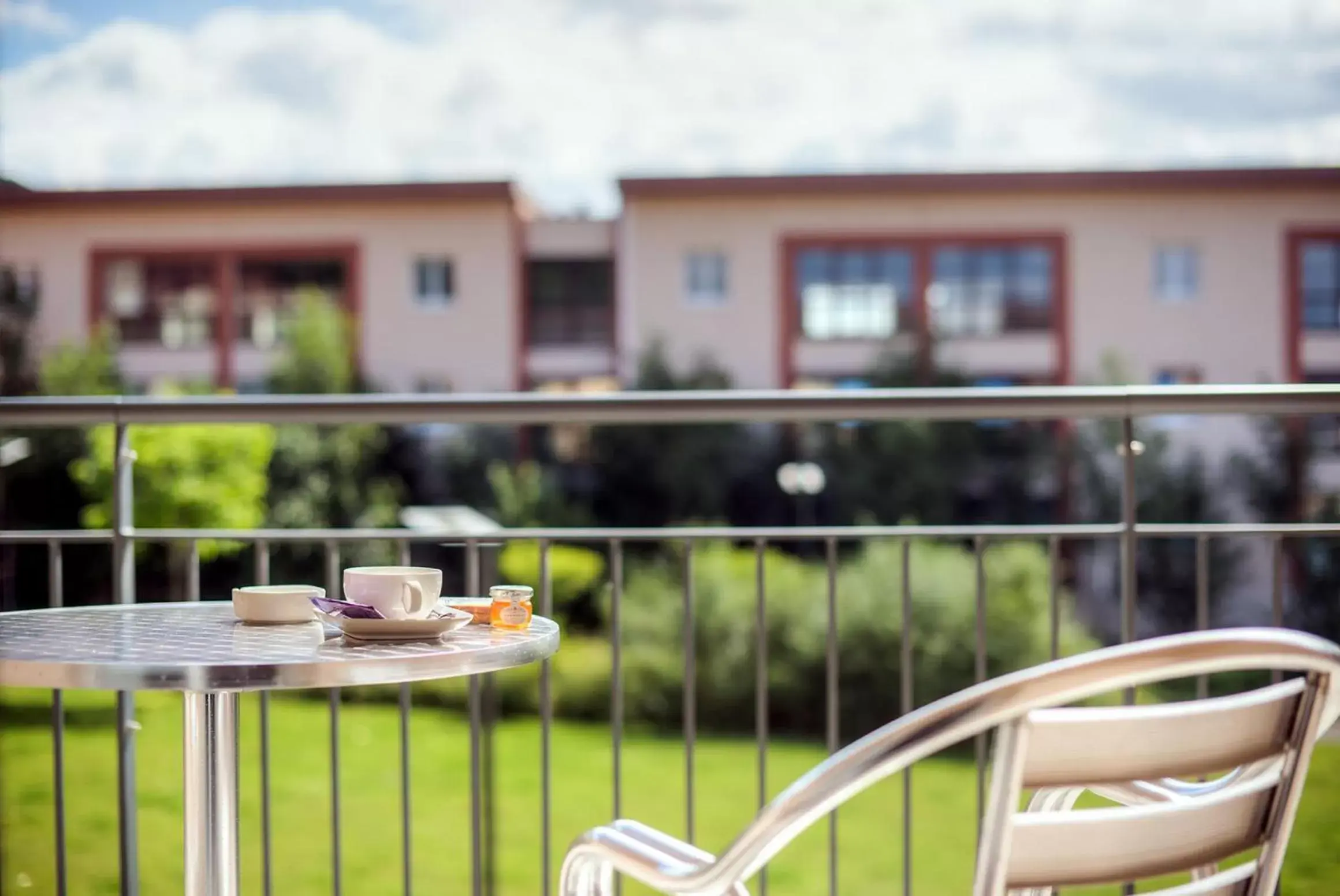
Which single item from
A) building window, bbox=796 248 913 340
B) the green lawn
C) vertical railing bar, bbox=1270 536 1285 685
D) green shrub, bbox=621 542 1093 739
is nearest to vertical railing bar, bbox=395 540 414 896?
vertical railing bar, bbox=1270 536 1285 685

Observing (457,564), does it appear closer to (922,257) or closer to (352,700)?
(352,700)

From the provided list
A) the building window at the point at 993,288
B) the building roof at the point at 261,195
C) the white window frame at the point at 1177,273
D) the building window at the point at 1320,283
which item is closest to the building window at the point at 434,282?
the building roof at the point at 261,195

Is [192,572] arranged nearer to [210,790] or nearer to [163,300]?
[210,790]

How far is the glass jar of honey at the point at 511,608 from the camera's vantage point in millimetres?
1292

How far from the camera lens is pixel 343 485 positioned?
78.1 ft

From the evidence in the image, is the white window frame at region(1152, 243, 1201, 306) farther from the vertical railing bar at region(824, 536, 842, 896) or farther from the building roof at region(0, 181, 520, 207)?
the vertical railing bar at region(824, 536, 842, 896)

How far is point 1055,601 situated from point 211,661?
125 cm

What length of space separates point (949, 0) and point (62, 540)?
1633 inches

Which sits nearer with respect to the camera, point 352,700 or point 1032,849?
point 1032,849

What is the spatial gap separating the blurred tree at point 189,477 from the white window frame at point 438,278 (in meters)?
5.45

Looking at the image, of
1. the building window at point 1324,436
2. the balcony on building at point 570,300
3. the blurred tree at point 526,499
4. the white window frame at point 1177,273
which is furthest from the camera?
the balcony on building at point 570,300

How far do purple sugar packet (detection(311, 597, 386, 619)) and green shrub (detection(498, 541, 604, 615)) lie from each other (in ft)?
61.9

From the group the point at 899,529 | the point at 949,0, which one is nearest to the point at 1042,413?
the point at 899,529

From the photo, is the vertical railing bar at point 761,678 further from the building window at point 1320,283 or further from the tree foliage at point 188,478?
the building window at point 1320,283
